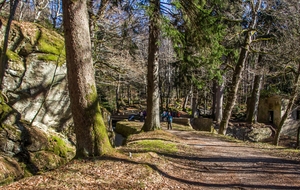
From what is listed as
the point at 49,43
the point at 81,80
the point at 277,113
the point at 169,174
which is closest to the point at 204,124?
the point at 277,113

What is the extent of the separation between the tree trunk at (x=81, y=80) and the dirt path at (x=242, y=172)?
245cm

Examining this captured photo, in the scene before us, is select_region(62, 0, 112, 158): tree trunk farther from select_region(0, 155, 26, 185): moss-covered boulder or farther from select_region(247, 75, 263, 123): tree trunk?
select_region(247, 75, 263, 123): tree trunk

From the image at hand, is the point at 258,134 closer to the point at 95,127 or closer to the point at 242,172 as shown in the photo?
the point at 242,172

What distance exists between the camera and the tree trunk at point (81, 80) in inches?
180

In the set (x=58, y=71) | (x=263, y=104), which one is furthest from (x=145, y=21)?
(x=263, y=104)

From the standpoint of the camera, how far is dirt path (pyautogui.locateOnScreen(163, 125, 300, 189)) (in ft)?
14.2

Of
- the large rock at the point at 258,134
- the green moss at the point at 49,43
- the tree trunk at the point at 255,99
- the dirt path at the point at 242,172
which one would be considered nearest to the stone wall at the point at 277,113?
the tree trunk at the point at 255,99

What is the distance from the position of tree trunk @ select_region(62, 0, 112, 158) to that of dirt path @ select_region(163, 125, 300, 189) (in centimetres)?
245

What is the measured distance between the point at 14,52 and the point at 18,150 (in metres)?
4.00

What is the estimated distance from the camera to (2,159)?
5637 millimetres

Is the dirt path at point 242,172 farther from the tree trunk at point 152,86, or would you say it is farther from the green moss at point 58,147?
the green moss at point 58,147

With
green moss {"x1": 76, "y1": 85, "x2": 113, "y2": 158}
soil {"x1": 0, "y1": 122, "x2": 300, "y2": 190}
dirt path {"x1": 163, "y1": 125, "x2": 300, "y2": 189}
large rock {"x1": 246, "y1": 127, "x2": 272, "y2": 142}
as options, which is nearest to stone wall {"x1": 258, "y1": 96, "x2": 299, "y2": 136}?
large rock {"x1": 246, "y1": 127, "x2": 272, "y2": 142}

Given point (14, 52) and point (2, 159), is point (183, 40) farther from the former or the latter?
point (2, 159)

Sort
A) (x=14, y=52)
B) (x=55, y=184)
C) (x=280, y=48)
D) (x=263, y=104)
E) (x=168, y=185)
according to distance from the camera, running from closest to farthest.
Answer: (x=55, y=184)
(x=168, y=185)
(x=14, y=52)
(x=280, y=48)
(x=263, y=104)
